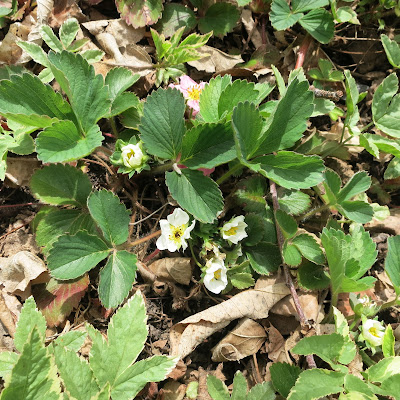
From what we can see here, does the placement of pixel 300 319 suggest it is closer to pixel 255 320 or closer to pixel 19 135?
pixel 255 320

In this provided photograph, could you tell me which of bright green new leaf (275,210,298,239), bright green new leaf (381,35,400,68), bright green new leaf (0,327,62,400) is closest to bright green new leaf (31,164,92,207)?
bright green new leaf (0,327,62,400)

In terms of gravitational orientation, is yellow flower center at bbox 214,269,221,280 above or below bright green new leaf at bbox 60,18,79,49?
below

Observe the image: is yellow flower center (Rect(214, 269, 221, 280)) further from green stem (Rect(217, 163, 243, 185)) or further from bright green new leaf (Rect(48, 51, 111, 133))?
bright green new leaf (Rect(48, 51, 111, 133))

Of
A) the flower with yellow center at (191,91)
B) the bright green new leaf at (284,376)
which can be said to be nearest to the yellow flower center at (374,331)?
the bright green new leaf at (284,376)

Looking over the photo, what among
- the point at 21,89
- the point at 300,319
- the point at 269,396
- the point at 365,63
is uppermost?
the point at 21,89

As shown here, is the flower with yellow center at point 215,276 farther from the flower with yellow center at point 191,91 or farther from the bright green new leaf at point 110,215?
the flower with yellow center at point 191,91

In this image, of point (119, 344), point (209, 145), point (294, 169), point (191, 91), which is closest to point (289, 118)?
point (294, 169)

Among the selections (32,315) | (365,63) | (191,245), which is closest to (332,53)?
(365,63)
